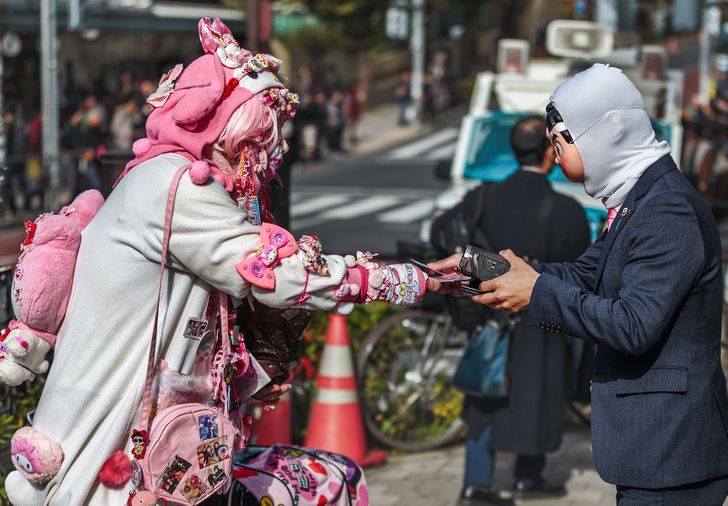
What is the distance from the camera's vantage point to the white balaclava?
122 inches

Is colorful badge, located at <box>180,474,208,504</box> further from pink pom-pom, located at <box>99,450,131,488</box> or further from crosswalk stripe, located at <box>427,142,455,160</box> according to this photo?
crosswalk stripe, located at <box>427,142,455,160</box>

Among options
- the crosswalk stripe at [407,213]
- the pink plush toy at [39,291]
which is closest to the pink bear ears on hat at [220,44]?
the pink plush toy at [39,291]

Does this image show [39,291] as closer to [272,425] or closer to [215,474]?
[215,474]

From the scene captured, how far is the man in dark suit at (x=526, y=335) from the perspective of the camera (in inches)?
231

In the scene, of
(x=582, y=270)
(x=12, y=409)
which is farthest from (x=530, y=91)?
(x=582, y=270)

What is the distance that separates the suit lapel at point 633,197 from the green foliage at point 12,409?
2.55 metres

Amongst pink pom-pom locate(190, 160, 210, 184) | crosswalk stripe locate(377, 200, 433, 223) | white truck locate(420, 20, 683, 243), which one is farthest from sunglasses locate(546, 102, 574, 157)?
crosswalk stripe locate(377, 200, 433, 223)

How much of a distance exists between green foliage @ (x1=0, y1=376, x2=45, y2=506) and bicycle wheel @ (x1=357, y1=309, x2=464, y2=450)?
7.49 ft

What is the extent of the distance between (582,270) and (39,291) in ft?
5.02

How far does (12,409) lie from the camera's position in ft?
16.2

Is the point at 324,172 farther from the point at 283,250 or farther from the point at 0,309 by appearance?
the point at 283,250

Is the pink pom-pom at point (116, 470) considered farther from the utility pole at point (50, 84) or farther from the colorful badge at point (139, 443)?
the utility pole at point (50, 84)

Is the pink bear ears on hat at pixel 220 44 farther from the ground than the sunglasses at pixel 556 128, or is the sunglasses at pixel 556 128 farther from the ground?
the pink bear ears on hat at pixel 220 44

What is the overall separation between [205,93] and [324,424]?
3587 mm
